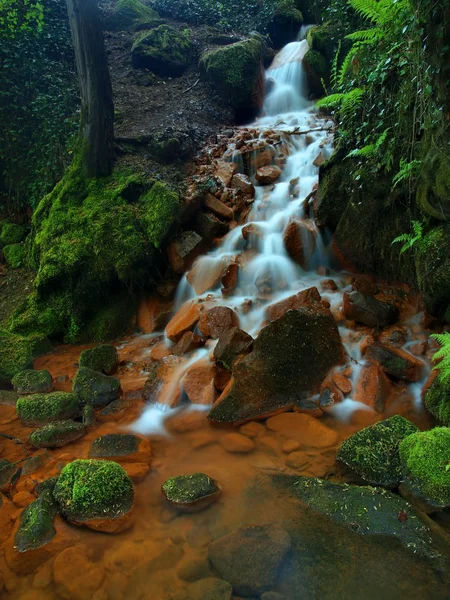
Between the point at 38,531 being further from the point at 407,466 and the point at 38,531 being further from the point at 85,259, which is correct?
the point at 85,259

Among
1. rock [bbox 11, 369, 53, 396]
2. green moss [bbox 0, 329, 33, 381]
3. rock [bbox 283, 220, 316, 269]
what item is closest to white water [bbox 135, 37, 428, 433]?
rock [bbox 283, 220, 316, 269]

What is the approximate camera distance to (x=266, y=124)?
10617 millimetres

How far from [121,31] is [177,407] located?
12.9 m

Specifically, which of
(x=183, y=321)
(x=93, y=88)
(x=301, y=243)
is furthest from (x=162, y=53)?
(x=183, y=321)

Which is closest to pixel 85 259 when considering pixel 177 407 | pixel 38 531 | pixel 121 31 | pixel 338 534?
pixel 177 407

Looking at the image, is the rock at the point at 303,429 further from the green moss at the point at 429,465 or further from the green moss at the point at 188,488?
the green moss at the point at 188,488

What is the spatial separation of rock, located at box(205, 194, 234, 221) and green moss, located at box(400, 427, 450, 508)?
5.07m

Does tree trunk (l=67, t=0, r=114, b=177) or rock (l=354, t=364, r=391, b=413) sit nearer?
rock (l=354, t=364, r=391, b=413)

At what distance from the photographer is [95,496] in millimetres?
2984

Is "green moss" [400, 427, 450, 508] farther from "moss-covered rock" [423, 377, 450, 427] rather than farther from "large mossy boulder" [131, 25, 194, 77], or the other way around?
"large mossy boulder" [131, 25, 194, 77]

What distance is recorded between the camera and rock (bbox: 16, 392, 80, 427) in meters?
4.32

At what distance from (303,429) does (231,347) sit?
4.31 feet

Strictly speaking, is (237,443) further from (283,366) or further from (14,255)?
(14,255)

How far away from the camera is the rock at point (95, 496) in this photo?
293 centimetres
